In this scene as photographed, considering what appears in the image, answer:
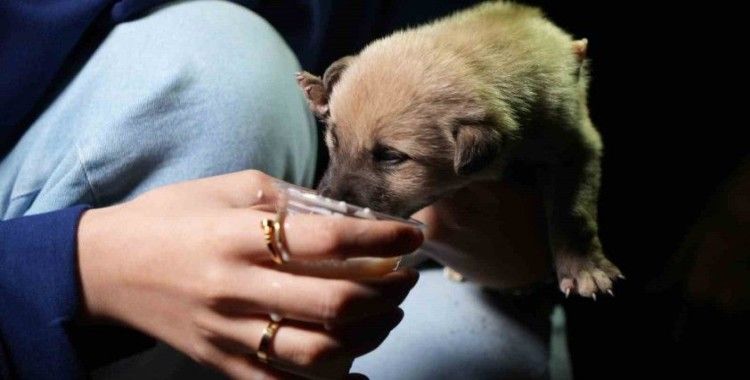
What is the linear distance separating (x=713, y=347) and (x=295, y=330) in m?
1.10

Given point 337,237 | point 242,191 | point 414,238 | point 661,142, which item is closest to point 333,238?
point 337,237

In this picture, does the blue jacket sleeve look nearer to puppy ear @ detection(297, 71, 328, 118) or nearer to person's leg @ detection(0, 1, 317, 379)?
person's leg @ detection(0, 1, 317, 379)

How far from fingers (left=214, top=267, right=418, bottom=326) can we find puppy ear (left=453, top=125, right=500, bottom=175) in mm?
314

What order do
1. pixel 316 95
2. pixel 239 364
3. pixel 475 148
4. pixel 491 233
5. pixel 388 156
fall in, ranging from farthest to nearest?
pixel 491 233 → pixel 316 95 → pixel 388 156 → pixel 475 148 → pixel 239 364

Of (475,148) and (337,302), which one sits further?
(475,148)

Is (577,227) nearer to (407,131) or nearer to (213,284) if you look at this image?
(407,131)

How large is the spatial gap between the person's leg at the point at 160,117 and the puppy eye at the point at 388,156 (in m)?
0.28

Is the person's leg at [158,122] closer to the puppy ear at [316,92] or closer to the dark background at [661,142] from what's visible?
the puppy ear at [316,92]

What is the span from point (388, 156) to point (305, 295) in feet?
1.46

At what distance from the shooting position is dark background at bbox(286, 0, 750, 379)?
1.46m

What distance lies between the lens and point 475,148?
3.69ft

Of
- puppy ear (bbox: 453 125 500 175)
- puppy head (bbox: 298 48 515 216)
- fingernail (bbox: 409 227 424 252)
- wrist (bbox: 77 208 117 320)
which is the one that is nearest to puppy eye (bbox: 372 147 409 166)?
puppy head (bbox: 298 48 515 216)

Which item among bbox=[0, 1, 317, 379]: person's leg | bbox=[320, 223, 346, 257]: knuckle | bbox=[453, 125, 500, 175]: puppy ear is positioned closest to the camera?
bbox=[320, 223, 346, 257]: knuckle

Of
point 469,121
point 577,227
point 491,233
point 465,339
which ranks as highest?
point 469,121
